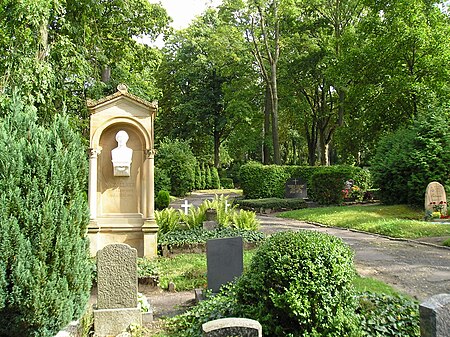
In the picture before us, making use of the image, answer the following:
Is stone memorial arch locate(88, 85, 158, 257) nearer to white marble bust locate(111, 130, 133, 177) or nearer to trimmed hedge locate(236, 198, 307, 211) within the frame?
white marble bust locate(111, 130, 133, 177)

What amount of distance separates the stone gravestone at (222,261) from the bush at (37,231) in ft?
7.87

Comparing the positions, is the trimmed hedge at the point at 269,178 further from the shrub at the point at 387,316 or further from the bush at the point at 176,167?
the shrub at the point at 387,316

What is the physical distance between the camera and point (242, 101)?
37.0 meters

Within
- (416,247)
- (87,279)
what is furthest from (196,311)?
(416,247)

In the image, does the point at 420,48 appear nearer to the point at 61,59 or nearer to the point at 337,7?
the point at 337,7

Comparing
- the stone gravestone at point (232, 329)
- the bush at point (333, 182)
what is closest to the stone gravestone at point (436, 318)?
the stone gravestone at point (232, 329)

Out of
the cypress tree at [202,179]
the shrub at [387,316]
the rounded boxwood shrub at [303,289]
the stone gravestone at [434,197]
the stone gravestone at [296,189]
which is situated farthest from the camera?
the cypress tree at [202,179]

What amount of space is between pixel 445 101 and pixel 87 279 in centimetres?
2027

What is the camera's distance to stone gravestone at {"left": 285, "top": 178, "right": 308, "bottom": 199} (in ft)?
86.9

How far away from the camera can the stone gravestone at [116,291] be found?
5621 mm

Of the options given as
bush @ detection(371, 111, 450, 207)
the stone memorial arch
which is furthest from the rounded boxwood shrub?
bush @ detection(371, 111, 450, 207)

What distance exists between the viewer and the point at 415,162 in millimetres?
18797

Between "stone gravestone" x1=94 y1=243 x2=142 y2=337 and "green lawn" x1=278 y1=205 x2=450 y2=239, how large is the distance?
33.7ft

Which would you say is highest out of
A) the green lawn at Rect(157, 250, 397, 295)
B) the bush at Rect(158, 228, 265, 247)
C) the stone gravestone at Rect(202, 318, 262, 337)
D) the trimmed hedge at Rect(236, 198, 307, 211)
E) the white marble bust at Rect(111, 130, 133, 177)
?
the white marble bust at Rect(111, 130, 133, 177)
